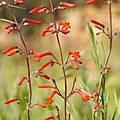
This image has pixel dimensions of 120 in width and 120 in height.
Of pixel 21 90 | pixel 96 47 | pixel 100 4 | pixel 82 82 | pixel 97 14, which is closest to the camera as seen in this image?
pixel 96 47

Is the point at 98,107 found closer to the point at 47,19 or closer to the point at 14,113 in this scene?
the point at 14,113

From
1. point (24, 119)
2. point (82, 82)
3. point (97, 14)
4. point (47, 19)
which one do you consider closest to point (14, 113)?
point (24, 119)

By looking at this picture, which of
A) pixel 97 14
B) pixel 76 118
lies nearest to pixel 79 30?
pixel 97 14

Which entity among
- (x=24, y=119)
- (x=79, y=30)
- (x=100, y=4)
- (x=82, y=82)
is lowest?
(x=24, y=119)

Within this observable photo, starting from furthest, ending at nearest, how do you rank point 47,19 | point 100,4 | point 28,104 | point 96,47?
point 100,4 < point 47,19 < point 96,47 < point 28,104

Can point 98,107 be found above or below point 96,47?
below

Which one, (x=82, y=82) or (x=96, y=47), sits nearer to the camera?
(x=96, y=47)

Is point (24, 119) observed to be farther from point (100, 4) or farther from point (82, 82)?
point (100, 4)

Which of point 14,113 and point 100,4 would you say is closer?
point 14,113

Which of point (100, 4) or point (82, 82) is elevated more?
point (100, 4)

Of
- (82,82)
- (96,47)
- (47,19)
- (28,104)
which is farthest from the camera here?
(47,19)
